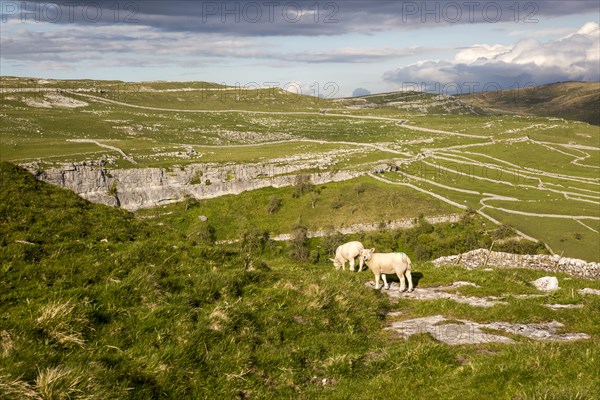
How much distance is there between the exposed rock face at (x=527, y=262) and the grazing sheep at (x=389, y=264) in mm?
14017

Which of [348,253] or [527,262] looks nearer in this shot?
[348,253]

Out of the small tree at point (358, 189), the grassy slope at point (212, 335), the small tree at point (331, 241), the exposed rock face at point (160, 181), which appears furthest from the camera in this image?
the exposed rock face at point (160, 181)

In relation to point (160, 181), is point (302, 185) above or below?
below

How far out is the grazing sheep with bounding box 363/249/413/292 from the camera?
23.1m

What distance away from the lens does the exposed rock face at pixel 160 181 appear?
161m

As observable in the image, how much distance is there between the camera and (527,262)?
37344 millimetres

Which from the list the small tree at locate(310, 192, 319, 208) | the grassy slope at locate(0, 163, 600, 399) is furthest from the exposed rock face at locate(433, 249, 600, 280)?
the small tree at locate(310, 192, 319, 208)

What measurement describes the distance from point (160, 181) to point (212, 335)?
170959mm

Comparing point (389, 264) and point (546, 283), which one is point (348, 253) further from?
point (546, 283)

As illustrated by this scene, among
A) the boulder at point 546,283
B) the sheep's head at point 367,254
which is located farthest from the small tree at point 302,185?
the boulder at point 546,283

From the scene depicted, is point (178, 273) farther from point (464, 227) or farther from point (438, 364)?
point (464, 227)

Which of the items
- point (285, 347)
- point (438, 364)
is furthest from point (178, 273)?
point (438, 364)

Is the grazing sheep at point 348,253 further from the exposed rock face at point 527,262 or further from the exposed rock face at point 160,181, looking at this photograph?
the exposed rock face at point 160,181

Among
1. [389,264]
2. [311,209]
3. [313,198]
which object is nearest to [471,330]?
[389,264]
